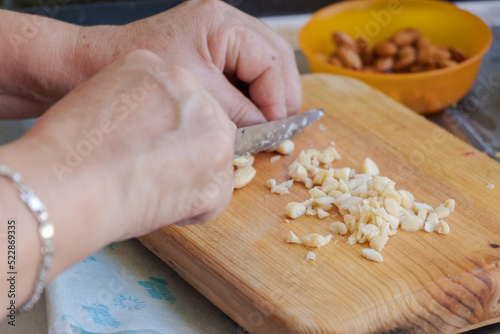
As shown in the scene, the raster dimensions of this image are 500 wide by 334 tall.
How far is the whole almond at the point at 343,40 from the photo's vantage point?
1.42 m

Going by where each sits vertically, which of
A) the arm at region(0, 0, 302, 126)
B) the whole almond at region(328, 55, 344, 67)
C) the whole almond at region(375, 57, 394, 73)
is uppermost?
the arm at region(0, 0, 302, 126)

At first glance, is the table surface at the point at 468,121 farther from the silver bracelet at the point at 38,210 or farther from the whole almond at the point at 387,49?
the silver bracelet at the point at 38,210

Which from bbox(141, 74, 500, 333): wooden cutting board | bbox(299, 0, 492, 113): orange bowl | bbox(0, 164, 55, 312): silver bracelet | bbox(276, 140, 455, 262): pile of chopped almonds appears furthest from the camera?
bbox(299, 0, 492, 113): orange bowl

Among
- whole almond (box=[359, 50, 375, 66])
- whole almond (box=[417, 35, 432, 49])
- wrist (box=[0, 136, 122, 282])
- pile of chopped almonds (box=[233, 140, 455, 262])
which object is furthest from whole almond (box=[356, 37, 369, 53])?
wrist (box=[0, 136, 122, 282])

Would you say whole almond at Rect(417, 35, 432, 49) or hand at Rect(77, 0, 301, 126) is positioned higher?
hand at Rect(77, 0, 301, 126)

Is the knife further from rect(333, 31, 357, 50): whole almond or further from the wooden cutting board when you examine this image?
rect(333, 31, 357, 50): whole almond

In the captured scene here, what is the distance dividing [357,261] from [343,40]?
763 mm

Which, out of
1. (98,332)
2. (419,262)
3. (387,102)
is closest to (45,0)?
(387,102)

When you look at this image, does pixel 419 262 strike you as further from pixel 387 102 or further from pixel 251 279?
pixel 387 102

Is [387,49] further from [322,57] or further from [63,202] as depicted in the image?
[63,202]

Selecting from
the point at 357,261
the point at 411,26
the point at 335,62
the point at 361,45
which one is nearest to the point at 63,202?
the point at 357,261

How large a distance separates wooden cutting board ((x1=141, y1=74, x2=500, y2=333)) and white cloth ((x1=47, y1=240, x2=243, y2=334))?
3cm

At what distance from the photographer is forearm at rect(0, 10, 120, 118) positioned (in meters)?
1.00

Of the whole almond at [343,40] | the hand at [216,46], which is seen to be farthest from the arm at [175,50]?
the whole almond at [343,40]
